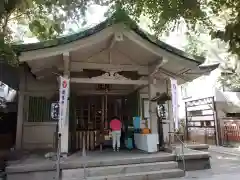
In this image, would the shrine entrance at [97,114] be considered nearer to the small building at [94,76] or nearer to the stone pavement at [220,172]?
the small building at [94,76]

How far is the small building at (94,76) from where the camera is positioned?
8.49 meters

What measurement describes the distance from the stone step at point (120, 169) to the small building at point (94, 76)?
4.23 ft

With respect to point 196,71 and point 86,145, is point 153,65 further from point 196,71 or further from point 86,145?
point 86,145

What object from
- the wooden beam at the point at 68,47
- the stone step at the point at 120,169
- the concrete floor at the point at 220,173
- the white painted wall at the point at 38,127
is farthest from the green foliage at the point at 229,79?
the white painted wall at the point at 38,127

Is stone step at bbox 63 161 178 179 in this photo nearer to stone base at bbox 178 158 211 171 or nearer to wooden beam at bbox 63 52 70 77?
stone base at bbox 178 158 211 171

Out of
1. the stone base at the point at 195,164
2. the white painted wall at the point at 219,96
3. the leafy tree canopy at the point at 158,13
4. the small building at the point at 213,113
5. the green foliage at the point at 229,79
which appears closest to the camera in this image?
the leafy tree canopy at the point at 158,13

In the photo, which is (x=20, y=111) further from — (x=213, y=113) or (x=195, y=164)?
(x=213, y=113)

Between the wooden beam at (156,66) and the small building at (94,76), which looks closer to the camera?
the small building at (94,76)

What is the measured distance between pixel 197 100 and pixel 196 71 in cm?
729

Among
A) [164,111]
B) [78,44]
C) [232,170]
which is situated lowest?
[232,170]

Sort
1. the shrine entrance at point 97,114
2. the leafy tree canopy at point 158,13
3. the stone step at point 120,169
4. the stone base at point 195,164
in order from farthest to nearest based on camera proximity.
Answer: the shrine entrance at point 97,114
the stone base at point 195,164
the stone step at point 120,169
the leafy tree canopy at point 158,13

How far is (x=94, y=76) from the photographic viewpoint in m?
9.38

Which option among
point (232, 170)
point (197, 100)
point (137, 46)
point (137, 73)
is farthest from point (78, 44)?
point (197, 100)

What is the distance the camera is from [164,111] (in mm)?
11172
